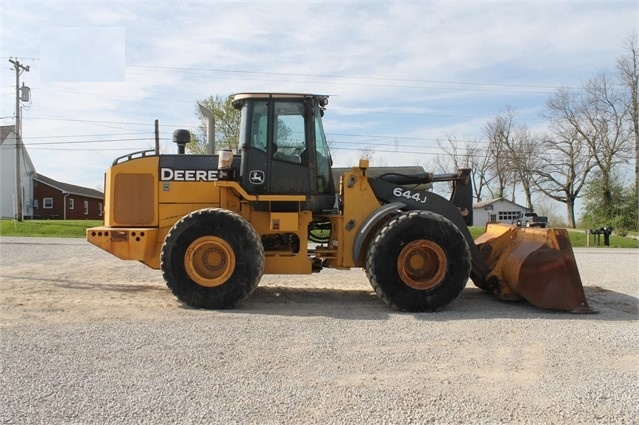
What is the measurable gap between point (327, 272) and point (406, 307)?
4777 mm

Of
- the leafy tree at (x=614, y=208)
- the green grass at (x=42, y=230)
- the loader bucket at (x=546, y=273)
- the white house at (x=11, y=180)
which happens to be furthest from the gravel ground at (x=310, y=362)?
the white house at (x=11, y=180)

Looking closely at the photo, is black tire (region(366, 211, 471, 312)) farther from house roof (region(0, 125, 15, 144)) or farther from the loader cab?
house roof (region(0, 125, 15, 144))

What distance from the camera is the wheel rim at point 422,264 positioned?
281 inches

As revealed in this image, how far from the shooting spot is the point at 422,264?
23.8 feet

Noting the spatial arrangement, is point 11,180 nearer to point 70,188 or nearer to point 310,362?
point 70,188

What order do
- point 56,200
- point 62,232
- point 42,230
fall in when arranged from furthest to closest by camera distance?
point 56,200 → point 42,230 → point 62,232

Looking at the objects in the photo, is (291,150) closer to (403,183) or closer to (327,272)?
(403,183)

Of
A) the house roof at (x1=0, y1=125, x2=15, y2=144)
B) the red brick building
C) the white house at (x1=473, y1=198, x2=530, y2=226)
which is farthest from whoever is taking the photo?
the white house at (x1=473, y1=198, x2=530, y2=226)

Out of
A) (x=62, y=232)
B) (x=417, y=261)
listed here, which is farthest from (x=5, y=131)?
(x=417, y=261)

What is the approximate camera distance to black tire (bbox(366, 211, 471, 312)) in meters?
→ 7.09

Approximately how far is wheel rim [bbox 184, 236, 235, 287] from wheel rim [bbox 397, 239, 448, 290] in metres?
2.32

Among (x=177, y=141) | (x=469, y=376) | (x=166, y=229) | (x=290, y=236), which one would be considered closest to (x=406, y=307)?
(x=290, y=236)

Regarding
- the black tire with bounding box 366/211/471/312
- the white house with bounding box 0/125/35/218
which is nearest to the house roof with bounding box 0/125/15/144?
the white house with bounding box 0/125/35/218

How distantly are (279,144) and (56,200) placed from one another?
154 ft
